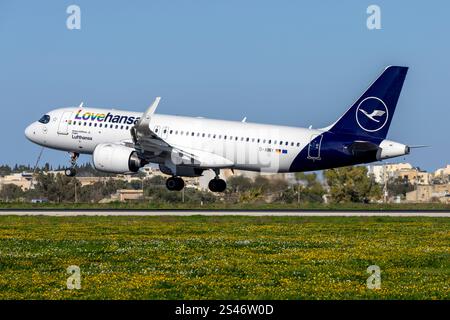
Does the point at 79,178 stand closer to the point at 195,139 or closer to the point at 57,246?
the point at 195,139

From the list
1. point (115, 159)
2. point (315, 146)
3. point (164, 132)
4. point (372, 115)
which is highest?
point (372, 115)

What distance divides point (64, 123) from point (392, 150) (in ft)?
74.8

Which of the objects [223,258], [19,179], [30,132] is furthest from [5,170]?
[223,258]

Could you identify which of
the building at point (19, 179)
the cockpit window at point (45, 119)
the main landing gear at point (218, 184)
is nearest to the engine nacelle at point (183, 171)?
the main landing gear at point (218, 184)

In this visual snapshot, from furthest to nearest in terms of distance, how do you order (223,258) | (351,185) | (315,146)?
(351,185) < (315,146) < (223,258)

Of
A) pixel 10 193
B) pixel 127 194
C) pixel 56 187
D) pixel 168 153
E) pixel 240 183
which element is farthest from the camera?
pixel 127 194

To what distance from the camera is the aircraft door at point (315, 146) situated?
6188 centimetres

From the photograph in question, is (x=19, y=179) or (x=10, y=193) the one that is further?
(x=19, y=179)

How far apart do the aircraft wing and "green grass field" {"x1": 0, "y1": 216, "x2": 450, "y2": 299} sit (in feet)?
51.6

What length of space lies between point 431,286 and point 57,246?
15184 millimetres

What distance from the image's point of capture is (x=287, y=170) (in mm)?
64250

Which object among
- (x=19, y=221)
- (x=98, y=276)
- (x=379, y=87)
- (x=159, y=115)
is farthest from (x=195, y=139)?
(x=98, y=276)

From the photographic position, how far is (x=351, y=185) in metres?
87.9

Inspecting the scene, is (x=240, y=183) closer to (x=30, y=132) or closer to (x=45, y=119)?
(x=45, y=119)
